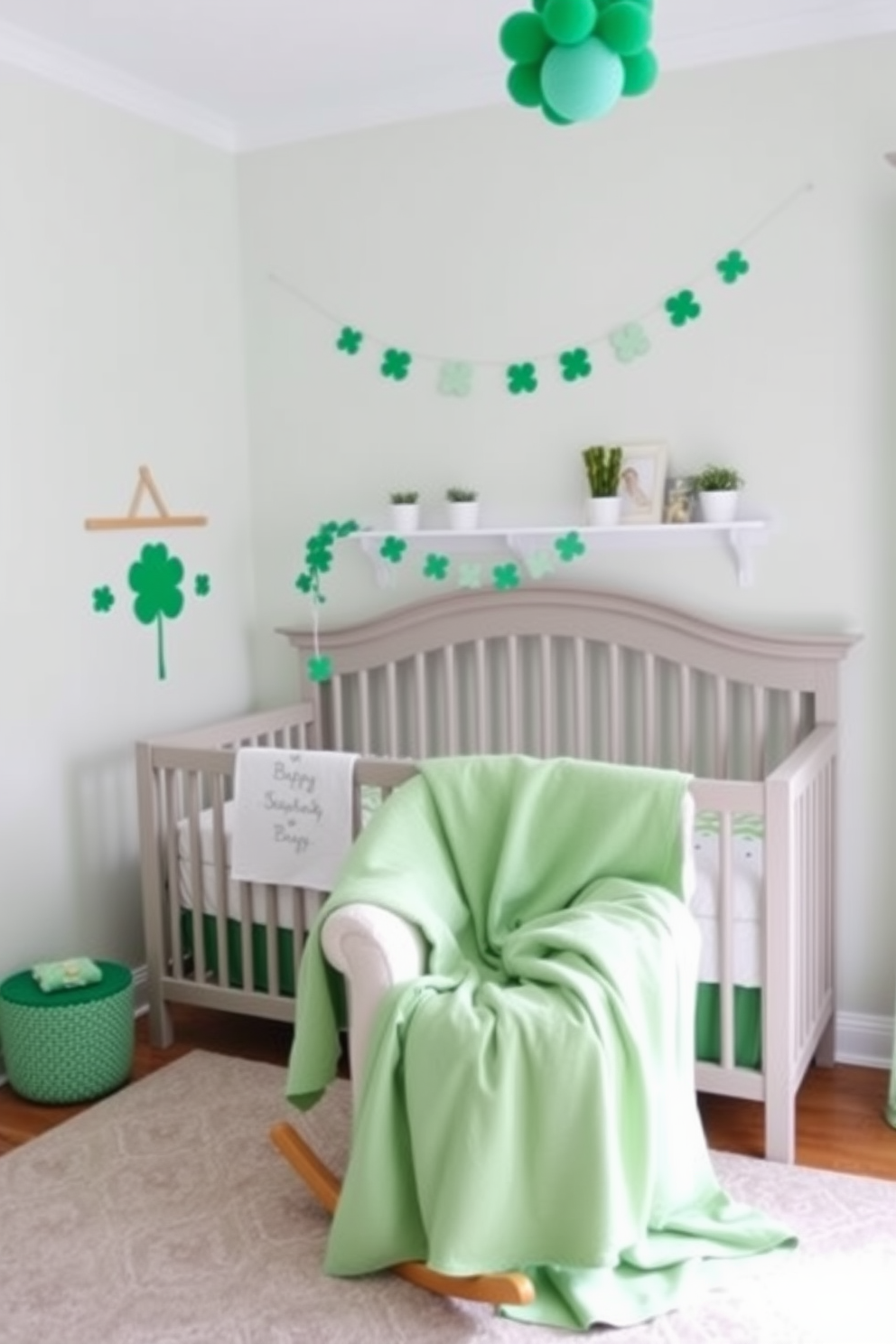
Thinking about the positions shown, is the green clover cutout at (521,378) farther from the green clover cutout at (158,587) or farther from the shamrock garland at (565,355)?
the green clover cutout at (158,587)

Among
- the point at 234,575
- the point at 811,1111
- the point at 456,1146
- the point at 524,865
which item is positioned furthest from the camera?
the point at 234,575

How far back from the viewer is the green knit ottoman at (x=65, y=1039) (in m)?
2.94

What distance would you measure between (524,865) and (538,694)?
0.88 metres

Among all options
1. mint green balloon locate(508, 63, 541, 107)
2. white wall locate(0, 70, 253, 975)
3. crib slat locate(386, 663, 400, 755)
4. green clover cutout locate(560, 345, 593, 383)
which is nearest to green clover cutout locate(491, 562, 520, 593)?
crib slat locate(386, 663, 400, 755)

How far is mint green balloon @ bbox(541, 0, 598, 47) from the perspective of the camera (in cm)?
177

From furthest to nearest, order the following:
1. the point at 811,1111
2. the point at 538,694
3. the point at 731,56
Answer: the point at 538,694 → the point at 731,56 → the point at 811,1111

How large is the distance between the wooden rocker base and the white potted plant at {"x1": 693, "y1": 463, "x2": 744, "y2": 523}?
1638mm

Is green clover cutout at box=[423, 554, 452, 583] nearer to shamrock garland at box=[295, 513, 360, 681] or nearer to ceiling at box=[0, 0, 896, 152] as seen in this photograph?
shamrock garland at box=[295, 513, 360, 681]

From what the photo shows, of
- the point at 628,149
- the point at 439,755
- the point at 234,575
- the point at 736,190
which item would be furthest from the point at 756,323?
the point at 234,575

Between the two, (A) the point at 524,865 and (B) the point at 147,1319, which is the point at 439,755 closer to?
(A) the point at 524,865

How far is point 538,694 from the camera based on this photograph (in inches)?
136

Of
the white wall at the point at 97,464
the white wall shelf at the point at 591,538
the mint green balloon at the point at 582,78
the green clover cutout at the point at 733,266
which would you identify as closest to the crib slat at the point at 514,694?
the white wall shelf at the point at 591,538

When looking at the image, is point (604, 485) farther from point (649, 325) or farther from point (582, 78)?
point (582, 78)

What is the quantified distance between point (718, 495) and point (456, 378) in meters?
0.80
